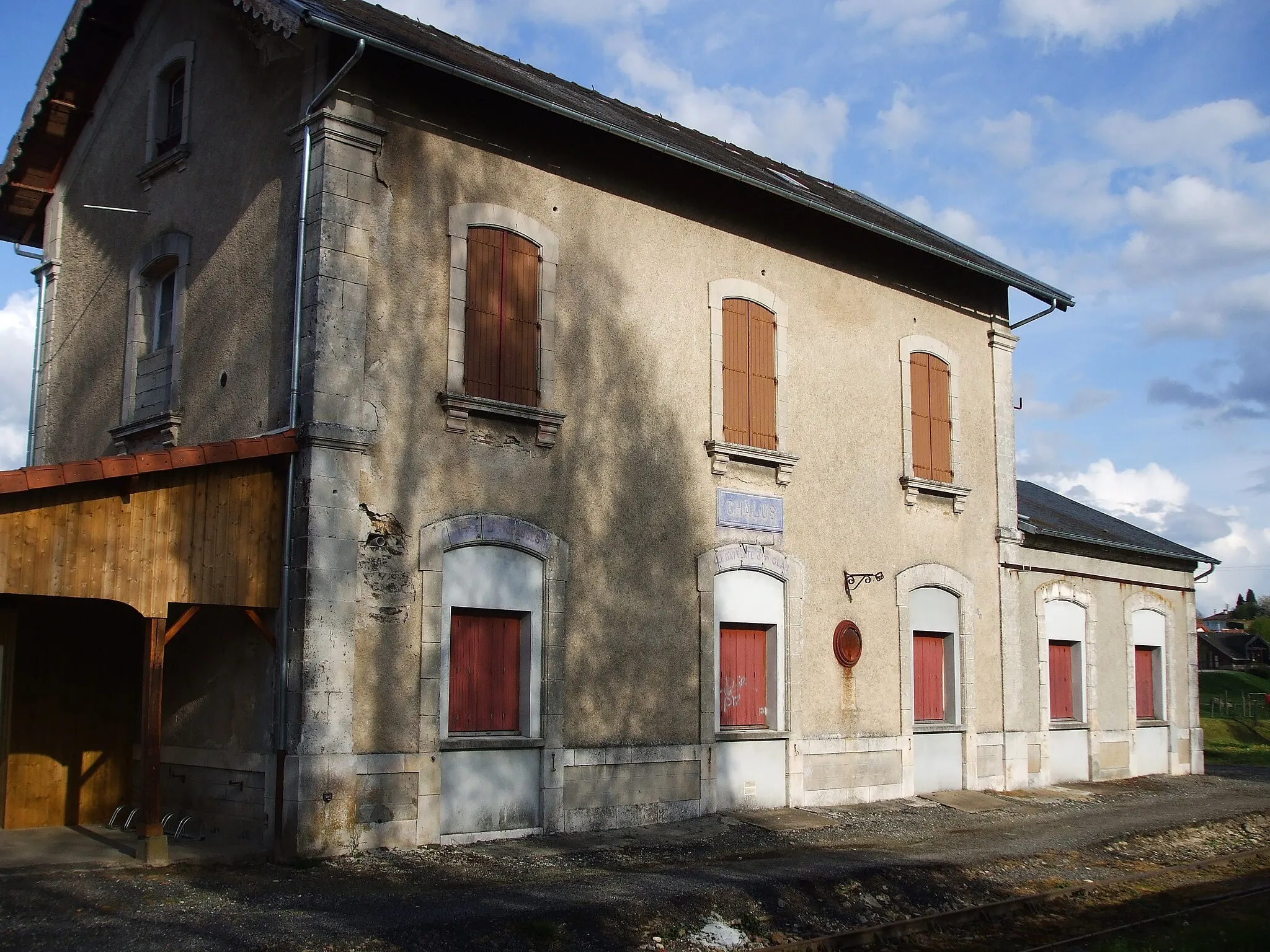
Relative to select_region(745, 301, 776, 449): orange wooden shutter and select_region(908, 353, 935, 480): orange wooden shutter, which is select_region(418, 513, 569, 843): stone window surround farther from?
select_region(908, 353, 935, 480): orange wooden shutter

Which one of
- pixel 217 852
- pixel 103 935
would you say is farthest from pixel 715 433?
pixel 103 935

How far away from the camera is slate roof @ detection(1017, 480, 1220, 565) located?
17.3m

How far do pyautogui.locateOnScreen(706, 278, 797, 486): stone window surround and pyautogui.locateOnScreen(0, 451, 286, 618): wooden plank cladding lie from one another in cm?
487

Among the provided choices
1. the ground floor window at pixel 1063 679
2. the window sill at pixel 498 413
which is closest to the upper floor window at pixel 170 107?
the window sill at pixel 498 413

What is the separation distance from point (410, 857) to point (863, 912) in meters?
3.55

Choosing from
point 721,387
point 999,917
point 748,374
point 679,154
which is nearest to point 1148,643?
point 748,374

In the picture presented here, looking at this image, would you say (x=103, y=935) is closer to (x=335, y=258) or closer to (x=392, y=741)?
(x=392, y=741)

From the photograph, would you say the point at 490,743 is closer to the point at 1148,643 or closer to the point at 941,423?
the point at 941,423

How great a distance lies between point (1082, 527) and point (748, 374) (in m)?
7.82

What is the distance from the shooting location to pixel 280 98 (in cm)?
1112

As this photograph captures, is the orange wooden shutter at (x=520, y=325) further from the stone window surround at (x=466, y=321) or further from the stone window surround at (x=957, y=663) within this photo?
the stone window surround at (x=957, y=663)

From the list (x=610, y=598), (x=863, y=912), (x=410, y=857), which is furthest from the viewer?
(x=610, y=598)

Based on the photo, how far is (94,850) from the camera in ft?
31.9

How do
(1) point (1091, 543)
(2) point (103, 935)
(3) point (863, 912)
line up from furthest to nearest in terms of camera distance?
(1) point (1091, 543)
(3) point (863, 912)
(2) point (103, 935)
